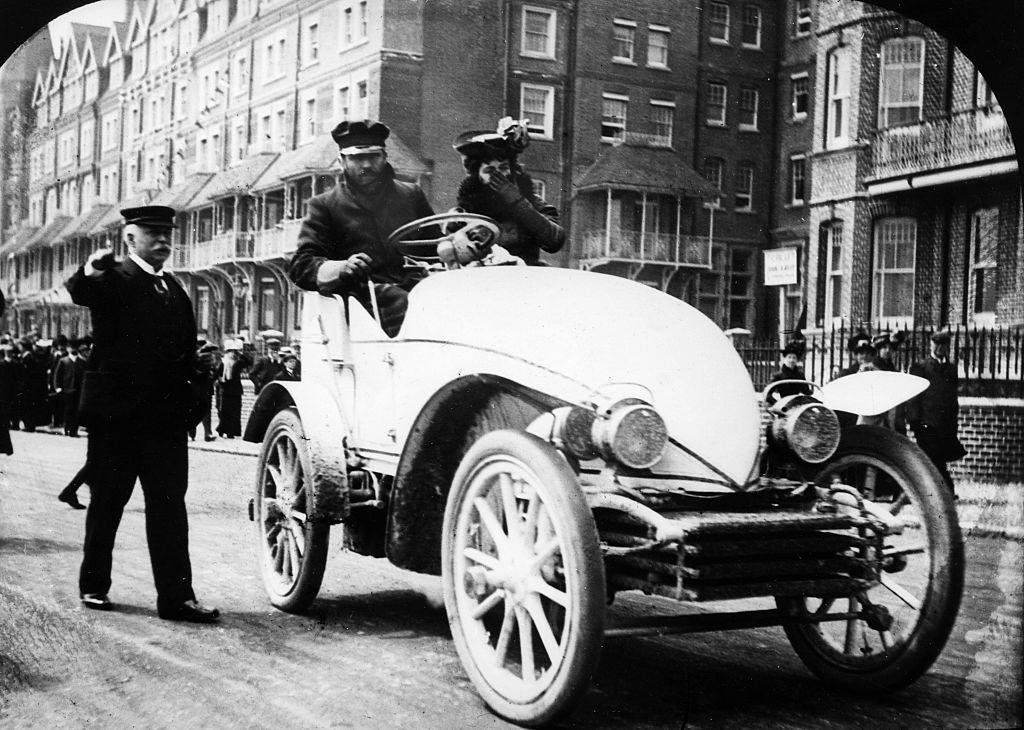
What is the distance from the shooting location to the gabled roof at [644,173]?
12.6 feet

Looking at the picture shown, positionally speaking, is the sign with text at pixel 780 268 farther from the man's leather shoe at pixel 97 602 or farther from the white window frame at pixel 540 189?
the man's leather shoe at pixel 97 602

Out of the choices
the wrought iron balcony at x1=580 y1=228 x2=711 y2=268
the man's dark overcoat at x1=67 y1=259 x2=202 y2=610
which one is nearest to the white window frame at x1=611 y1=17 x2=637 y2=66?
the wrought iron balcony at x1=580 y1=228 x2=711 y2=268

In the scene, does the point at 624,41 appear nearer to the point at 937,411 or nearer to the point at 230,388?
the point at 937,411

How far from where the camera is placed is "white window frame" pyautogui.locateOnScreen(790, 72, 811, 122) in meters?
4.03

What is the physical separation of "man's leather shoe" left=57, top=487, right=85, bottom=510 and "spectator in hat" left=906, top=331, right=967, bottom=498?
9.77ft

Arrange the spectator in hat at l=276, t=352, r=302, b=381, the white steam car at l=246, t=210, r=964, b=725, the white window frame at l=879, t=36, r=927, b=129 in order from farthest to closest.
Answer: the spectator in hat at l=276, t=352, r=302, b=381 → the white window frame at l=879, t=36, r=927, b=129 → the white steam car at l=246, t=210, r=964, b=725

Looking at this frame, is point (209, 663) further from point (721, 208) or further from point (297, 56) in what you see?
point (721, 208)

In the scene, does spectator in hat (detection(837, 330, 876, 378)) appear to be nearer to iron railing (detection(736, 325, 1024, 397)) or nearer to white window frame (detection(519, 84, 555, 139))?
iron railing (detection(736, 325, 1024, 397))

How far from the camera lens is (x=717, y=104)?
12.9 feet

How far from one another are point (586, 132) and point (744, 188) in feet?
2.06

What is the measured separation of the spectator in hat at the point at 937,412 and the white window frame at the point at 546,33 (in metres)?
1.74

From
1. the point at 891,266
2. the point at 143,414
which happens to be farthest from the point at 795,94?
the point at 143,414

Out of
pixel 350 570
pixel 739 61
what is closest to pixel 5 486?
pixel 350 570

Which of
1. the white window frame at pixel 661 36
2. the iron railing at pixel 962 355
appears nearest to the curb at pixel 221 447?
the iron railing at pixel 962 355
